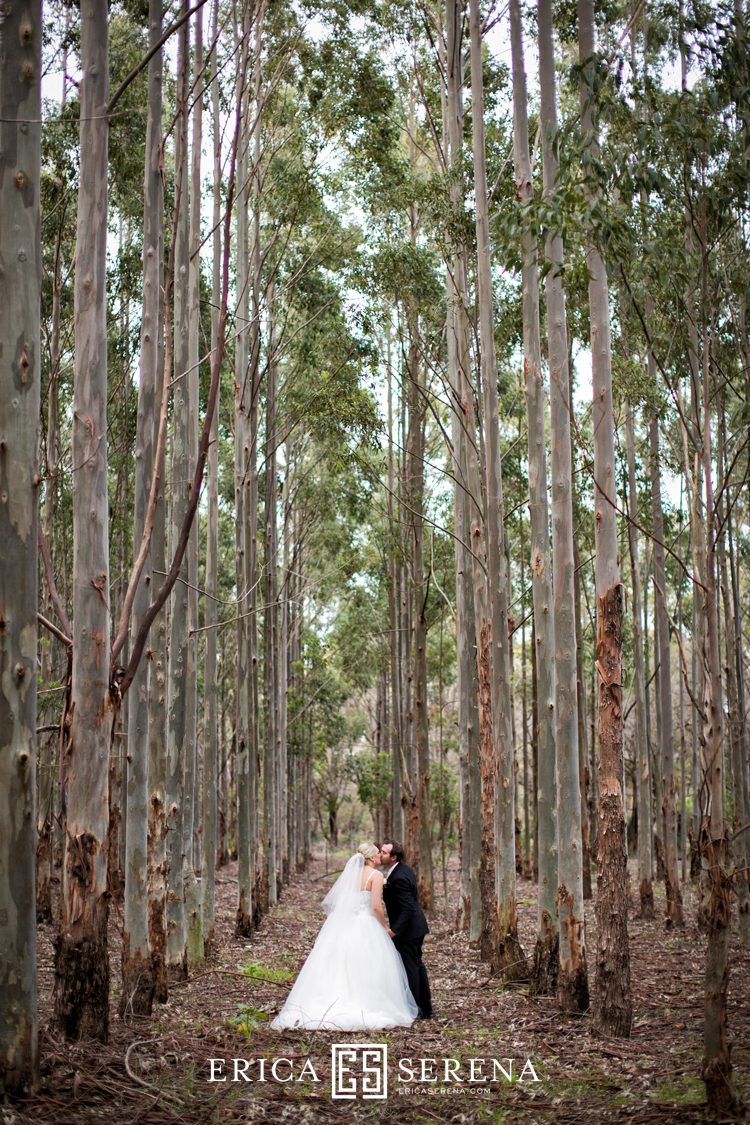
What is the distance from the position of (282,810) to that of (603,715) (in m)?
18.1

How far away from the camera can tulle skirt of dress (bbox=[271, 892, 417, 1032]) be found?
7579 mm

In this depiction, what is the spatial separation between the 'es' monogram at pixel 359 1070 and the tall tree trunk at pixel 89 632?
1.37m

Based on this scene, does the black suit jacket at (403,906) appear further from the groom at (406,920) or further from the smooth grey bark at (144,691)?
the smooth grey bark at (144,691)

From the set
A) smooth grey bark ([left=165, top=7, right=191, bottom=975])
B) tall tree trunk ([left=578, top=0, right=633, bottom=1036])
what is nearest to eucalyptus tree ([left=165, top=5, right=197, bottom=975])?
smooth grey bark ([left=165, top=7, right=191, bottom=975])

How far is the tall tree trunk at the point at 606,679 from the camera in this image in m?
6.85

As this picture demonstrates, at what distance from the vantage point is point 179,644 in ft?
31.6

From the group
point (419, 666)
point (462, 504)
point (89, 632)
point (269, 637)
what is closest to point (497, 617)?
point (462, 504)

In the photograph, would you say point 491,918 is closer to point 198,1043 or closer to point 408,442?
point 198,1043

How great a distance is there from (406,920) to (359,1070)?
2.46 m

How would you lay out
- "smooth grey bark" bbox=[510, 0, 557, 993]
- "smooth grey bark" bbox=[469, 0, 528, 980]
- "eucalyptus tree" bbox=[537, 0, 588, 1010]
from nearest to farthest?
"eucalyptus tree" bbox=[537, 0, 588, 1010]
"smooth grey bark" bbox=[510, 0, 557, 993]
"smooth grey bark" bbox=[469, 0, 528, 980]

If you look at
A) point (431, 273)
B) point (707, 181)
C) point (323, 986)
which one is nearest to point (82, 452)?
point (323, 986)

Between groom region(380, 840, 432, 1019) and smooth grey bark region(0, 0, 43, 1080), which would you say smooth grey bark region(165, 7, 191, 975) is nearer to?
groom region(380, 840, 432, 1019)

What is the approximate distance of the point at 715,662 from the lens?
18.3 feet

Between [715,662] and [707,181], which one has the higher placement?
[707,181]
